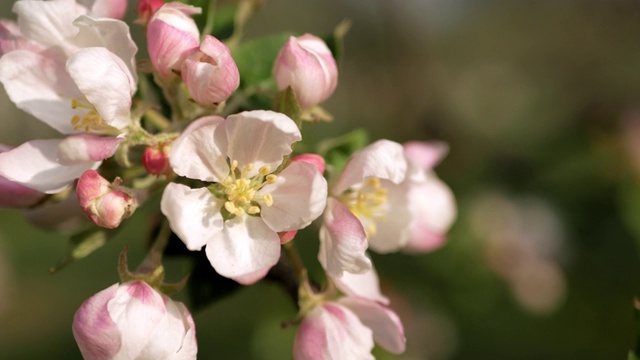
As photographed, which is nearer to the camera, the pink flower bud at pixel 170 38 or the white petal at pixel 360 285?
the pink flower bud at pixel 170 38

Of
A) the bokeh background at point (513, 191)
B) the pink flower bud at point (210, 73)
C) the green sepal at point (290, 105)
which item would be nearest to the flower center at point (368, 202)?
the green sepal at point (290, 105)

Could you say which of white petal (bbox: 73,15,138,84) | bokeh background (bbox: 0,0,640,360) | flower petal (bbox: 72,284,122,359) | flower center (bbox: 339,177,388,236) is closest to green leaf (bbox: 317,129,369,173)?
flower center (bbox: 339,177,388,236)

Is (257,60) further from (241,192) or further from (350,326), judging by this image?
(350,326)

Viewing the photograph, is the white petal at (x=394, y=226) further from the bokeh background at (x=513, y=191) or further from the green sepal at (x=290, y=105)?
the bokeh background at (x=513, y=191)

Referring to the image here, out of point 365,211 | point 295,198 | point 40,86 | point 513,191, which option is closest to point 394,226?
point 365,211

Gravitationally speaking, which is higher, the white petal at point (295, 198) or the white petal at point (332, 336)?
the white petal at point (295, 198)

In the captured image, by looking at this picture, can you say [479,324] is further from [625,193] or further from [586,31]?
[586,31]

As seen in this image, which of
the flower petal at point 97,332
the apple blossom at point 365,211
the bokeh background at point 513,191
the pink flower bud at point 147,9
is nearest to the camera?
the flower petal at point 97,332
